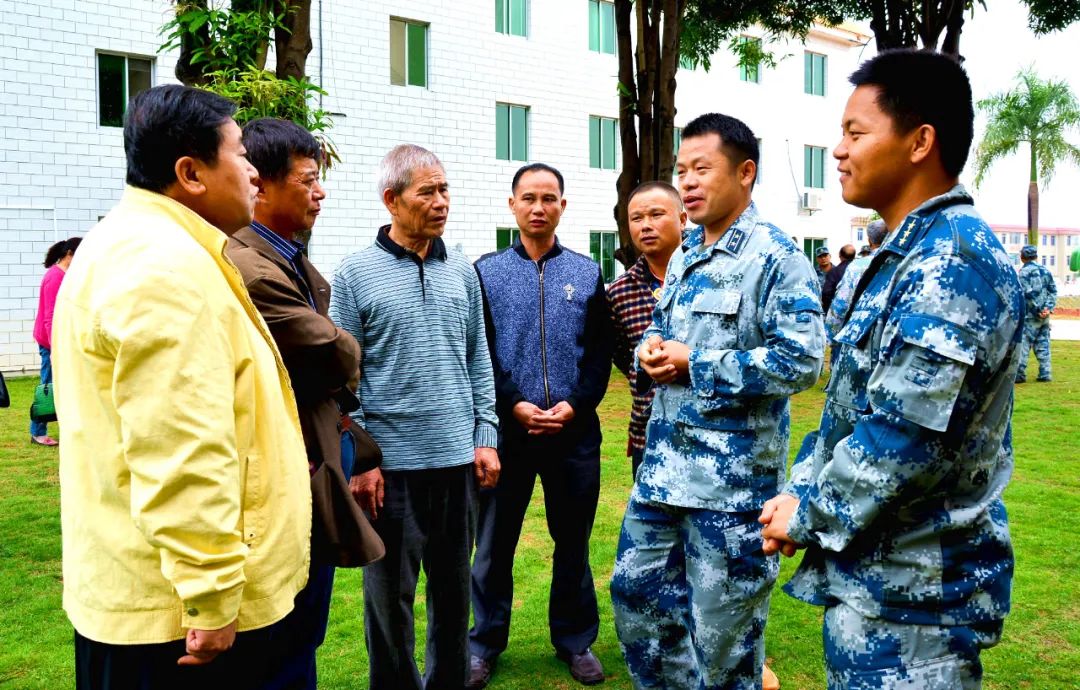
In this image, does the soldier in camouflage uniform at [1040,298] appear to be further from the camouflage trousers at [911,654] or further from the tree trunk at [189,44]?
the camouflage trousers at [911,654]

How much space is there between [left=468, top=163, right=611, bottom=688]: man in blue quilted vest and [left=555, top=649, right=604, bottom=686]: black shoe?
0.14 ft

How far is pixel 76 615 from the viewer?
196 centimetres

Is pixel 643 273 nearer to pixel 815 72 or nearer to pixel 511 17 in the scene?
pixel 511 17

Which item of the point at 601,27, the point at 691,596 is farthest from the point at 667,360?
the point at 601,27

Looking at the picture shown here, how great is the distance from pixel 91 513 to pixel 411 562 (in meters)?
1.60

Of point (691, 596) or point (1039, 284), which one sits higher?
point (1039, 284)

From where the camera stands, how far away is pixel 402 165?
3.38 metres

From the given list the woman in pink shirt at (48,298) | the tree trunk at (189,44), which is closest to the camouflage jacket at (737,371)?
the tree trunk at (189,44)

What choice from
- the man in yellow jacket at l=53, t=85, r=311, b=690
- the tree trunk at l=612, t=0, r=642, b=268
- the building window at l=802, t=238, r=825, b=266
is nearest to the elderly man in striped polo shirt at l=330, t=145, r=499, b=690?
the man in yellow jacket at l=53, t=85, r=311, b=690

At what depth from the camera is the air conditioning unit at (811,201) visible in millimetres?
25953

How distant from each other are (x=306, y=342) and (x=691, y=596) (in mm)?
1501

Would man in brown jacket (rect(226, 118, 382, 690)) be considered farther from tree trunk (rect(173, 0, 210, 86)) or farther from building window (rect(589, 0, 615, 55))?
building window (rect(589, 0, 615, 55))

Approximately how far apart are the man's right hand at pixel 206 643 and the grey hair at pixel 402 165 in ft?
6.18

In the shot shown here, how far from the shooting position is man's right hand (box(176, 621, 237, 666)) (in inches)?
73.7
